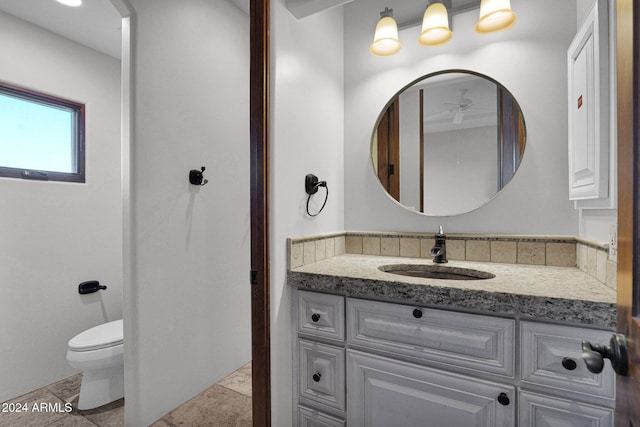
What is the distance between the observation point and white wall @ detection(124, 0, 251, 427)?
157 centimetres

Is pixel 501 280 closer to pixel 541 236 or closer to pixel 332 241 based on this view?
pixel 541 236

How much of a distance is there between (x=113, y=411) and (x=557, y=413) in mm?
2175

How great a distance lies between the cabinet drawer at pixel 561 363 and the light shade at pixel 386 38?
1492 millimetres

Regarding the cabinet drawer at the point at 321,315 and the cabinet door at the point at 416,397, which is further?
the cabinet drawer at the point at 321,315

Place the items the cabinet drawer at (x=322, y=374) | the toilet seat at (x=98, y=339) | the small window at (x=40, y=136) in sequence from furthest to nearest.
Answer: the small window at (x=40, y=136) → the toilet seat at (x=98, y=339) → the cabinet drawer at (x=322, y=374)

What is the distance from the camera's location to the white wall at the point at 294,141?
1.29 metres

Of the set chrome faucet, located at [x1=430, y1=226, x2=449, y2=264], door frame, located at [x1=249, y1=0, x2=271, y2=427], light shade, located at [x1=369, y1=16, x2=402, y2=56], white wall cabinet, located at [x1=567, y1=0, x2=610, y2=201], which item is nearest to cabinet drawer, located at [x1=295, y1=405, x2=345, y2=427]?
door frame, located at [x1=249, y1=0, x2=271, y2=427]

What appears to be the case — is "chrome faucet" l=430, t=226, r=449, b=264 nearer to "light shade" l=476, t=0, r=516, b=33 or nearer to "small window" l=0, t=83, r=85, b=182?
"light shade" l=476, t=0, r=516, b=33

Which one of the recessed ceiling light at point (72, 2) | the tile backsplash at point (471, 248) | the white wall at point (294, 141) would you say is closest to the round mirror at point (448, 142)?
the tile backsplash at point (471, 248)

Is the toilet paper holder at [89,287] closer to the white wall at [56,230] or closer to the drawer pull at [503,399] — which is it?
the white wall at [56,230]

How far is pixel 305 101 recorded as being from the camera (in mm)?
1525

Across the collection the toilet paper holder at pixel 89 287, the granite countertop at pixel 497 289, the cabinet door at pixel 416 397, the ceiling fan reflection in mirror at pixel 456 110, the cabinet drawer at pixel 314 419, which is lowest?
the cabinet drawer at pixel 314 419

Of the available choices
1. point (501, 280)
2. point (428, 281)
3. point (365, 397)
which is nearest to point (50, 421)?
point (365, 397)

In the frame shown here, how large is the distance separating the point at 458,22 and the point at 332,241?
139 centimetres
